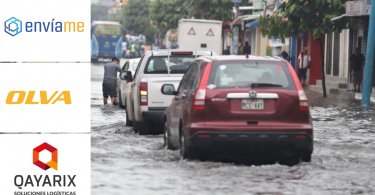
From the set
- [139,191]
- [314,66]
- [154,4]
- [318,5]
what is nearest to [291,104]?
[139,191]

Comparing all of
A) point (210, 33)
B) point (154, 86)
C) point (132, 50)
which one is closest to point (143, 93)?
point (154, 86)

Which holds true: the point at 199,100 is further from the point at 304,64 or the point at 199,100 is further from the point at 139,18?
the point at 139,18

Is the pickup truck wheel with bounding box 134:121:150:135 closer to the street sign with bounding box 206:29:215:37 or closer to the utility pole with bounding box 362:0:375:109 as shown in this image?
the utility pole with bounding box 362:0:375:109

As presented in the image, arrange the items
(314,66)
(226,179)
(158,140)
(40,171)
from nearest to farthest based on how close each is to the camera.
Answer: (40,171), (226,179), (158,140), (314,66)

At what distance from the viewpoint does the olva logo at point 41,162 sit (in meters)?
10.4

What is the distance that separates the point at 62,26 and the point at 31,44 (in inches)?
14.7

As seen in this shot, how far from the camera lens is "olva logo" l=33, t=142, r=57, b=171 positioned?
409 inches

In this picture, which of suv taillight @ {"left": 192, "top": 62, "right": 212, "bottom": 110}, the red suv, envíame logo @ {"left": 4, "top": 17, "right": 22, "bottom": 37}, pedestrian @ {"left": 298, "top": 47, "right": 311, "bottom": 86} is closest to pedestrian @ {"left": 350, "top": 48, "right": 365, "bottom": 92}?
pedestrian @ {"left": 298, "top": 47, "right": 311, "bottom": 86}

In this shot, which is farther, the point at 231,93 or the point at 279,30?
the point at 279,30

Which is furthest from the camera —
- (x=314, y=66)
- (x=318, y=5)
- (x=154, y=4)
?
(x=154, y=4)

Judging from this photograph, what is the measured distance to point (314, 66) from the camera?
Answer: 150 ft

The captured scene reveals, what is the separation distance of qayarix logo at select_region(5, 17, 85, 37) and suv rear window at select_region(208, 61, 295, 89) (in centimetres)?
250

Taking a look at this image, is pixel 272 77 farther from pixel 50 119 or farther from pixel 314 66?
pixel 314 66

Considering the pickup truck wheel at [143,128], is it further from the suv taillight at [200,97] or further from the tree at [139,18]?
the tree at [139,18]
